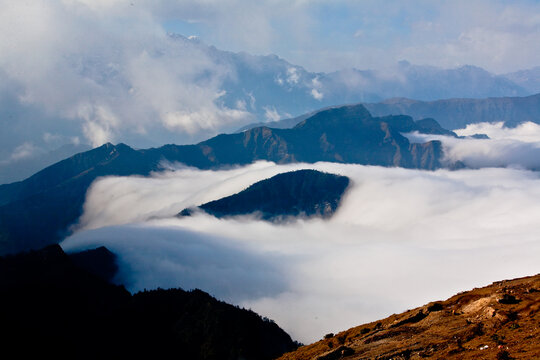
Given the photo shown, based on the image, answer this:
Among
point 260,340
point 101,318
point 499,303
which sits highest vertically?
point 101,318

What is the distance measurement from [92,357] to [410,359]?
148108 millimetres

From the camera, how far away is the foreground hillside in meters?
47.6

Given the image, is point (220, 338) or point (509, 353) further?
point (220, 338)

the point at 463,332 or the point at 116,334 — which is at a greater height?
the point at 116,334

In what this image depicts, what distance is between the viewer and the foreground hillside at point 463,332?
4762 cm

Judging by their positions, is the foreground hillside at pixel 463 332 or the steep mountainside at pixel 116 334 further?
the steep mountainside at pixel 116 334

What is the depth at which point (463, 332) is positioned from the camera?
5584 cm

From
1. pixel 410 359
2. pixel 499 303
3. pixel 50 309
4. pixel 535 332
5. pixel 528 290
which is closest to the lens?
pixel 535 332

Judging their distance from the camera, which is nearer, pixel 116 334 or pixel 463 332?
pixel 463 332

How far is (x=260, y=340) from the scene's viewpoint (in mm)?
191250

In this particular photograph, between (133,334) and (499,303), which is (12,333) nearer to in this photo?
(133,334)

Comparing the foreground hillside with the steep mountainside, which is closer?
the foreground hillside

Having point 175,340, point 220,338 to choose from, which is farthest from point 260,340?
point 175,340

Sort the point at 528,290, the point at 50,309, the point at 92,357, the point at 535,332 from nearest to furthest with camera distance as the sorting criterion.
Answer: the point at 535,332
the point at 528,290
the point at 92,357
the point at 50,309
